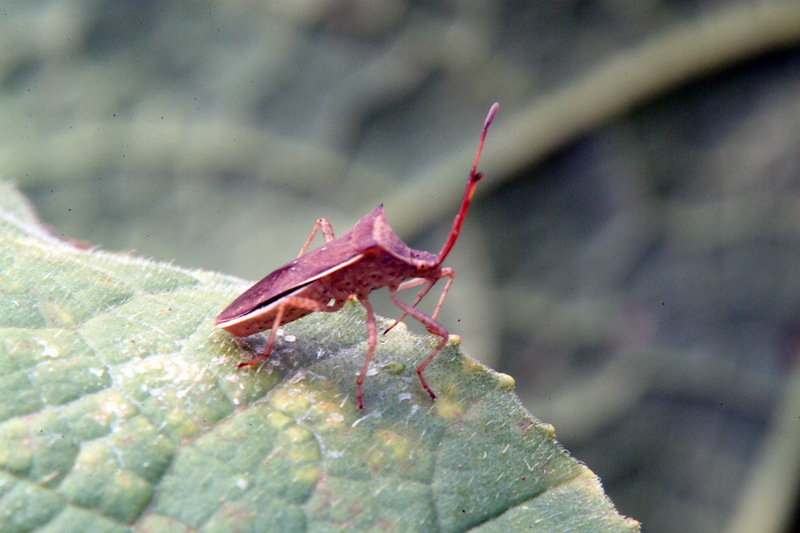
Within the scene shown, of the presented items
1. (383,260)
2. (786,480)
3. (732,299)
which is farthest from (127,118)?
(786,480)

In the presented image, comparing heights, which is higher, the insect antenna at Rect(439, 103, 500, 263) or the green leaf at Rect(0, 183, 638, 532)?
the insect antenna at Rect(439, 103, 500, 263)

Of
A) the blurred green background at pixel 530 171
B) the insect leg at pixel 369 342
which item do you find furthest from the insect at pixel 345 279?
the blurred green background at pixel 530 171

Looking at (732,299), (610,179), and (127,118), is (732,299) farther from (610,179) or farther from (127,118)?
(127,118)

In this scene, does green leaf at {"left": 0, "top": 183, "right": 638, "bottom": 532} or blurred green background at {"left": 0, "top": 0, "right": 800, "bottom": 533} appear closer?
green leaf at {"left": 0, "top": 183, "right": 638, "bottom": 532}

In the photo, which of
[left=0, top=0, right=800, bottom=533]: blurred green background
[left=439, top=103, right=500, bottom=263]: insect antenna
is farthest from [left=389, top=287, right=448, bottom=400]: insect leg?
[left=0, top=0, right=800, bottom=533]: blurred green background

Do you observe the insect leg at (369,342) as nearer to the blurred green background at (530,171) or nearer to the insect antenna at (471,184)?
the insect antenna at (471,184)

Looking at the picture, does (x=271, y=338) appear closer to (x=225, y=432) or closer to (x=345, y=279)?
(x=345, y=279)

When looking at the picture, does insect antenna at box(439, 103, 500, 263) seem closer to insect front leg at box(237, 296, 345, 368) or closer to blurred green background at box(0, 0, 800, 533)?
insect front leg at box(237, 296, 345, 368)
